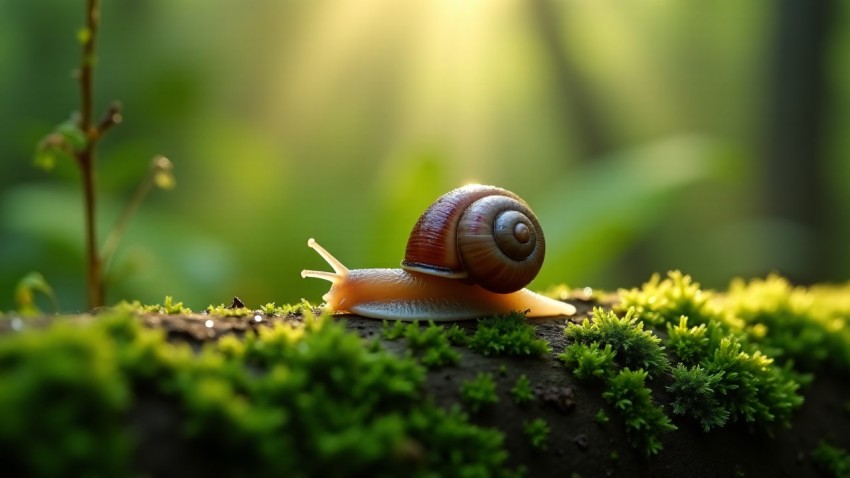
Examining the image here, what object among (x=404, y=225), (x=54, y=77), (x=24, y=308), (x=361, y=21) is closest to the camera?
(x=24, y=308)

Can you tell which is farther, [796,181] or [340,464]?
[796,181]

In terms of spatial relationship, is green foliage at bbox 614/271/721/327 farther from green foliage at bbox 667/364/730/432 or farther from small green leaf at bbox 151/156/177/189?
small green leaf at bbox 151/156/177/189

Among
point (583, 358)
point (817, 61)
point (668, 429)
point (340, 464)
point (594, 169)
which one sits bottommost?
point (340, 464)

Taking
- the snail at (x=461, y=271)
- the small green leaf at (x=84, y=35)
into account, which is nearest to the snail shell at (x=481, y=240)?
the snail at (x=461, y=271)

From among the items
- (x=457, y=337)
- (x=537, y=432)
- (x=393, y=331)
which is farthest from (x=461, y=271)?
(x=537, y=432)

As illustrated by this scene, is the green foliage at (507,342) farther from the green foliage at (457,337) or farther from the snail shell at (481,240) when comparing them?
the snail shell at (481,240)

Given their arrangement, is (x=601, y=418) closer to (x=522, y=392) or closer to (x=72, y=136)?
(x=522, y=392)

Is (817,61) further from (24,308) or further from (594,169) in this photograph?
(24,308)

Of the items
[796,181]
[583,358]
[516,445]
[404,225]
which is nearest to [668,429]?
[583,358]

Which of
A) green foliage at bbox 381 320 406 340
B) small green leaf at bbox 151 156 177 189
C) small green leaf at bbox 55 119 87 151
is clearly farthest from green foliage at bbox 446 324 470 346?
small green leaf at bbox 55 119 87 151
